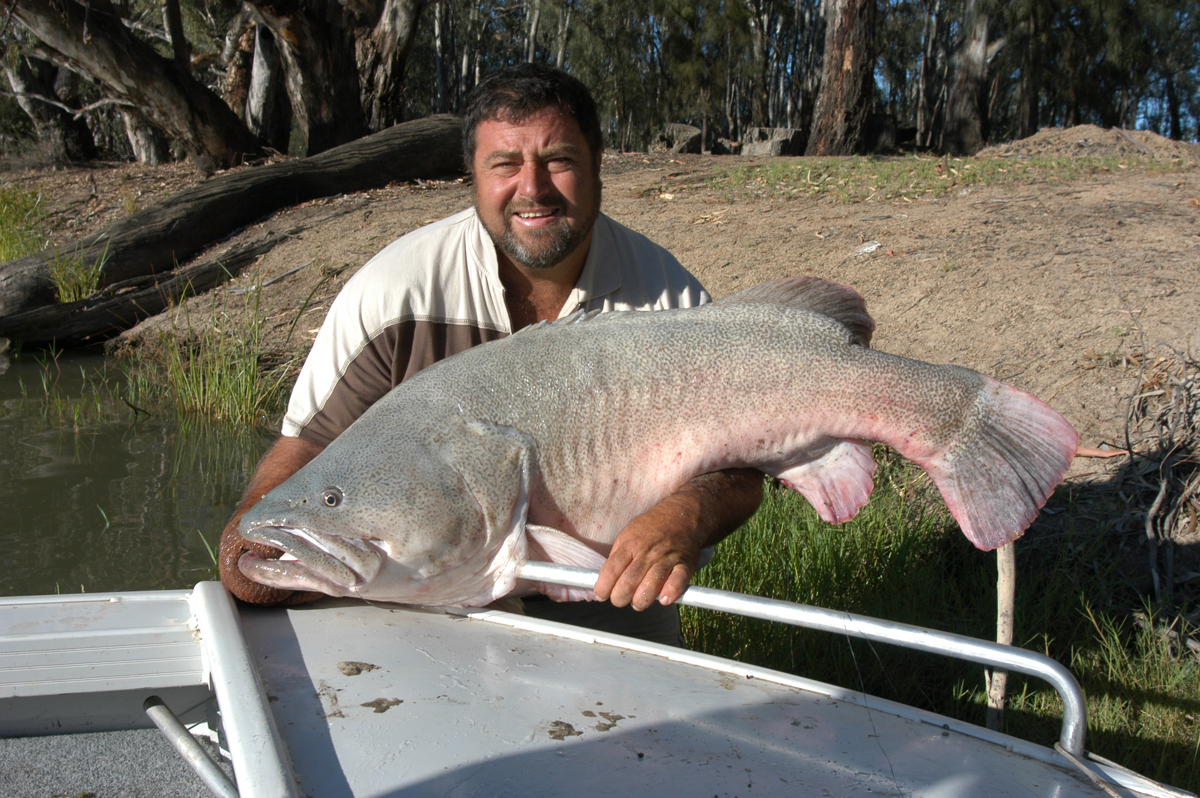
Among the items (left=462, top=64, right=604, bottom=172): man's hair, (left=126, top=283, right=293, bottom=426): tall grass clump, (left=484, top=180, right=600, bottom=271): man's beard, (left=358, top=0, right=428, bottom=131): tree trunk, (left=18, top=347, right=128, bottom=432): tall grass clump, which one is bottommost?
(left=18, top=347, right=128, bottom=432): tall grass clump

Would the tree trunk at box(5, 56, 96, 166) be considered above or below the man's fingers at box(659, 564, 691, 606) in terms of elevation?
above

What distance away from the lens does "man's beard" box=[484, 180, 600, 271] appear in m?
2.79

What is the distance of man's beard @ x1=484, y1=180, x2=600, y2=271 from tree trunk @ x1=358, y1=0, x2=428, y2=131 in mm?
13441

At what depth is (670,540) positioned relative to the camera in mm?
1965

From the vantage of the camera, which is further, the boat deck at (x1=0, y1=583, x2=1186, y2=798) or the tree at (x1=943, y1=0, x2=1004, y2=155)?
the tree at (x1=943, y1=0, x2=1004, y2=155)

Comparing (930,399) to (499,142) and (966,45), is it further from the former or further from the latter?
(966,45)

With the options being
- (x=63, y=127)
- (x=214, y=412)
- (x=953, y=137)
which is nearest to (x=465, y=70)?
(x=63, y=127)

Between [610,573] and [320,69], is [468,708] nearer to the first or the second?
[610,573]

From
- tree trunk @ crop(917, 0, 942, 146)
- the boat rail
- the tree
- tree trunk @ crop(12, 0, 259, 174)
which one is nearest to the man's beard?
the boat rail

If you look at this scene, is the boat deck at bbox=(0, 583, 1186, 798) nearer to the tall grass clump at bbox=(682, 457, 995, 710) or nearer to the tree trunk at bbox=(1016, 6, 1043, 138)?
the tall grass clump at bbox=(682, 457, 995, 710)

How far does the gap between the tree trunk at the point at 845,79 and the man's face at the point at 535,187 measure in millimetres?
12680

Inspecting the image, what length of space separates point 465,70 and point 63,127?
20.5m

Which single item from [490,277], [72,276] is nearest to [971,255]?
[490,277]

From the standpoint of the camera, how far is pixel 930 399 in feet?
6.55
